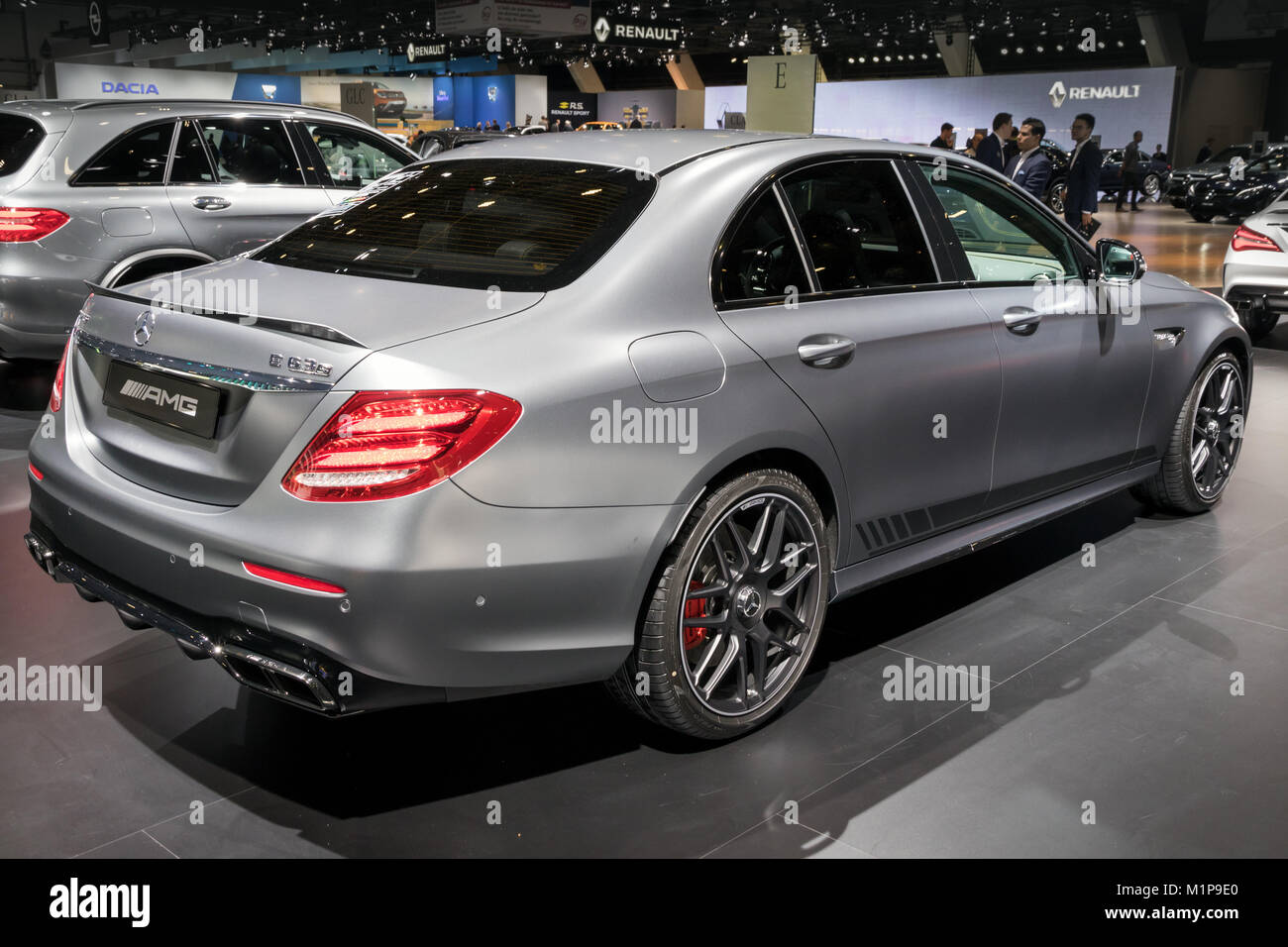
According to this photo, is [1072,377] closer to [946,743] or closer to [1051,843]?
[946,743]

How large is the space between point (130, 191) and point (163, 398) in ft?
12.7

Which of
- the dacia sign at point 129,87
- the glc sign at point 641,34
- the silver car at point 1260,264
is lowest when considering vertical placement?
the silver car at point 1260,264

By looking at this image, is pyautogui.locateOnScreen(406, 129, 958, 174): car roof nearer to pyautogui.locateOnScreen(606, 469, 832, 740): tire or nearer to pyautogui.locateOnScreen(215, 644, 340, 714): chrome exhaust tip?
pyautogui.locateOnScreen(606, 469, 832, 740): tire

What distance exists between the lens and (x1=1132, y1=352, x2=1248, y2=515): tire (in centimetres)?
438

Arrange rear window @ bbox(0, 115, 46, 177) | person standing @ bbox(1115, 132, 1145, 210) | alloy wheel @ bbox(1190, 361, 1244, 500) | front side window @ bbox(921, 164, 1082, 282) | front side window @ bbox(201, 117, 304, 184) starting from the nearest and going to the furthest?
front side window @ bbox(921, 164, 1082, 282) → alloy wheel @ bbox(1190, 361, 1244, 500) → rear window @ bbox(0, 115, 46, 177) → front side window @ bbox(201, 117, 304, 184) → person standing @ bbox(1115, 132, 1145, 210)

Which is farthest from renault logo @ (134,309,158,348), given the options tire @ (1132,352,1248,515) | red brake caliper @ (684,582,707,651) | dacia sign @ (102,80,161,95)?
dacia sign @ (102,80,161,95)

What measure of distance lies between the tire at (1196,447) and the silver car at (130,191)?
15.1ft

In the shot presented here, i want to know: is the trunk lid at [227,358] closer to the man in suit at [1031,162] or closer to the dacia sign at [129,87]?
the man in suit at [1031,162]

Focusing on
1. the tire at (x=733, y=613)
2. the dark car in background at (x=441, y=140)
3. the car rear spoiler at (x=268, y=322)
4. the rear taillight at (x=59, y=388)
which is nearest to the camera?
the car rear spoiler at (x=268, y=322)

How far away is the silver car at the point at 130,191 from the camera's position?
5410 millimetres

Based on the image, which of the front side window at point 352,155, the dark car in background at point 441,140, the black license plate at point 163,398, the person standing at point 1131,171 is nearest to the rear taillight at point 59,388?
the black license plate at point 163,398

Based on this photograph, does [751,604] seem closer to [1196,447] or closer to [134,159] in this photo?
[1196,447]

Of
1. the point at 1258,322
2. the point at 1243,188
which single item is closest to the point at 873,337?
the point at 1258,322

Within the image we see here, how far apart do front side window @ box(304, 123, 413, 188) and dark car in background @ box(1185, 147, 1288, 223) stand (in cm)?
1911
